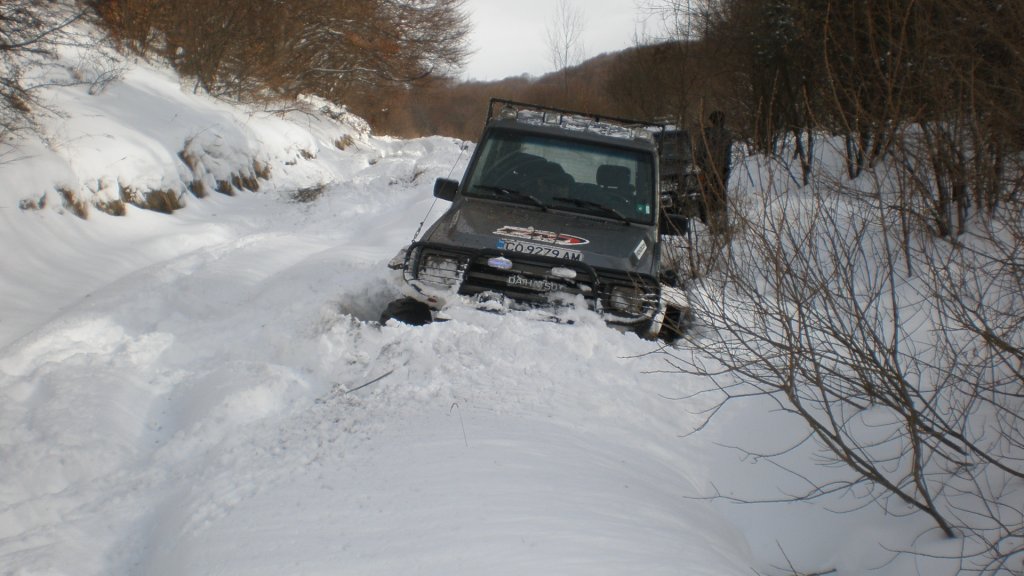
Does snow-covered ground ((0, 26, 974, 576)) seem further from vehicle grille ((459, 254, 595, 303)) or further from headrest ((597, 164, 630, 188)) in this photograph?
headrest ((597, 164, 630, 188))

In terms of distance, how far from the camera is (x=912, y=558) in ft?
9.84

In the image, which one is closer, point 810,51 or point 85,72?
point 810,51

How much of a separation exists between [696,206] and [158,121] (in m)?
9.82

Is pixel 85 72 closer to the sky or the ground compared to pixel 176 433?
closer to the sky

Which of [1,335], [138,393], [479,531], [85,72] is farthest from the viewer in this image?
[85,72]

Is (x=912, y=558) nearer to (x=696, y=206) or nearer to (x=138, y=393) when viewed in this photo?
(x=138, y=393)

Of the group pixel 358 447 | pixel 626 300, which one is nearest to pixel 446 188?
A: pixel 626 300

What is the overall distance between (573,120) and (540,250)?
1.87m

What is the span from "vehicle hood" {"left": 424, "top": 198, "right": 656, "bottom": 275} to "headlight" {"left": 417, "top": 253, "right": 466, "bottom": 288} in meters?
0.13

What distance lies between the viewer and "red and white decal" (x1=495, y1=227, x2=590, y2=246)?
5.28m

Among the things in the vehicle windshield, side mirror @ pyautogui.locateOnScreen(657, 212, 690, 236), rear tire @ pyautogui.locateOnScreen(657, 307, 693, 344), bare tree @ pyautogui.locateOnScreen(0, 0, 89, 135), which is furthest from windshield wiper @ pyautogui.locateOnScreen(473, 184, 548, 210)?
bare tree @ pyautogui.locateOnScreen(0, 0, 89, 135)

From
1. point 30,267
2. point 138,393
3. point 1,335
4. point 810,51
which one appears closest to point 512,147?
point 138,393

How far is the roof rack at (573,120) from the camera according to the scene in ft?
20.7

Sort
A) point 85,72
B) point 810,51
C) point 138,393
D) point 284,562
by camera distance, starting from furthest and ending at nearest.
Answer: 1. point 85,72
2. point 810,51
3. point 138,393
4. point 284,562
